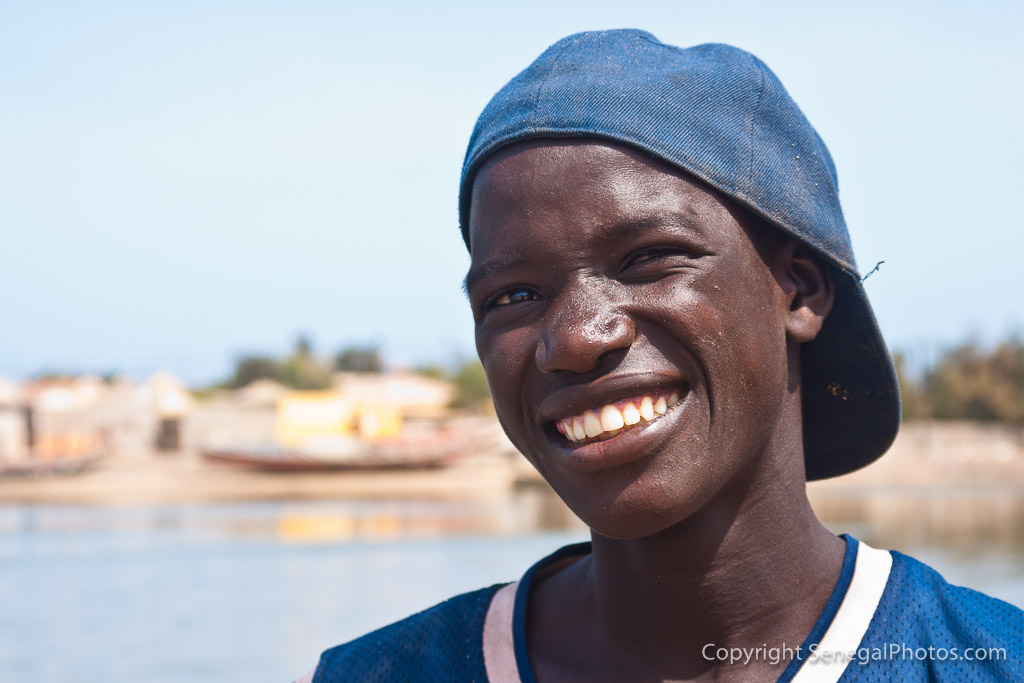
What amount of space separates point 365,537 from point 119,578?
576 centimetres

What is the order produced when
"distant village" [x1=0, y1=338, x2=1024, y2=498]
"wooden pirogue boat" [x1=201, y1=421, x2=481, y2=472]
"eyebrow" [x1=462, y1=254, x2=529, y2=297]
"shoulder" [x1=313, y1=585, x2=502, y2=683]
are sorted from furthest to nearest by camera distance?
"distant village" [x1=0, y1=338, x2=1024, y2=498] < "wooden pirogue boat" [x1=201, y1=421, x2=481, y2=472] < "shoulder" [x1=313, y1=585, x2=502, y2=683] < "eyebrow" [x1=462, y1=254, x2=529, y2=297]

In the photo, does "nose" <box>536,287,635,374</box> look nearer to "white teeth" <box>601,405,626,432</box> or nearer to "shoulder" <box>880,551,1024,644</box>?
"white teeth" <box>601,405,626,432</box>

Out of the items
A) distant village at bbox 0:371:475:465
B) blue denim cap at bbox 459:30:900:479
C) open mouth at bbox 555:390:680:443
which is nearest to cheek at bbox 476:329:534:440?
open mouth at bbox 555:390:680:443

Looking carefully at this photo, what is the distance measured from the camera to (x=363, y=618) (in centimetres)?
1165

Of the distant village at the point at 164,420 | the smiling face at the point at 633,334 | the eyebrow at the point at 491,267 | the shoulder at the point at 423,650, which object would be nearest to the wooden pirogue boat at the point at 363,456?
the distant village at the point at 164,420

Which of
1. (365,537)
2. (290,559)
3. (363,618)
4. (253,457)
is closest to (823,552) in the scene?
(363,618)

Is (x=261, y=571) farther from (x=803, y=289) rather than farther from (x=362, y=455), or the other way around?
(x=362, y=455)

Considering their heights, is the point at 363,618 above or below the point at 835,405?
below

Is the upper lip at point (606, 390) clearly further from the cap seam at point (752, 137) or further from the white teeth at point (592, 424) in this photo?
the cap seam at point (752, 137)

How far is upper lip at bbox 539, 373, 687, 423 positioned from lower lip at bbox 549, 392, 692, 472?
40 mm

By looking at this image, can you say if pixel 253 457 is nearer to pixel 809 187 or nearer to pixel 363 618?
pixel 363 618

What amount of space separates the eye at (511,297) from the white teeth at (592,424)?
0.19 metres

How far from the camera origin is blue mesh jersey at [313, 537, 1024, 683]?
4.91 ft

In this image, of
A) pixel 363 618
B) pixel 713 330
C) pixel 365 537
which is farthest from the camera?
pixel 365 537
